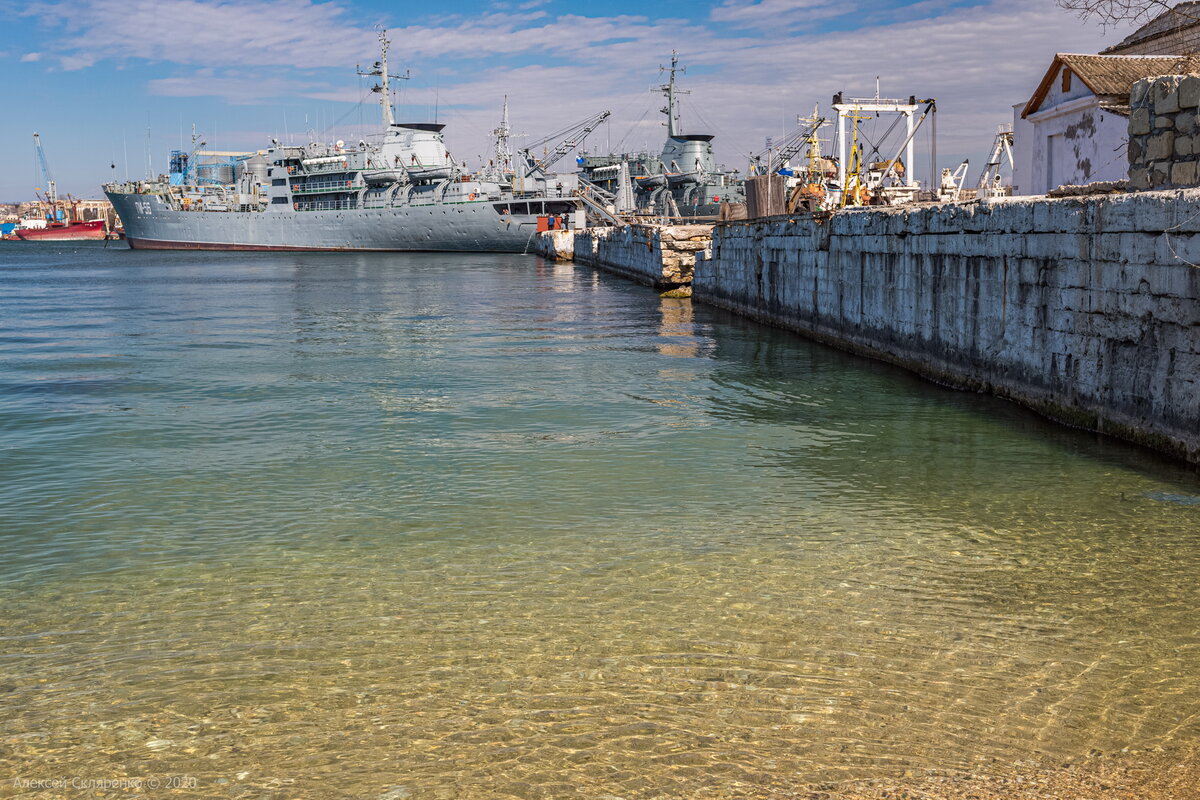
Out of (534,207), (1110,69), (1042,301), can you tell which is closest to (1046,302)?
(1042,301)

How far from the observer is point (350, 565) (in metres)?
5.81

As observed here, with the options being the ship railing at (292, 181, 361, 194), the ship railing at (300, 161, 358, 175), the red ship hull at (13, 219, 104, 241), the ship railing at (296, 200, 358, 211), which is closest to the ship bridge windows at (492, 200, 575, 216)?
the ship railing at (292, 181, 361, 194)

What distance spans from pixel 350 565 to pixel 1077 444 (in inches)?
234

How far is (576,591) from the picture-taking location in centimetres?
534

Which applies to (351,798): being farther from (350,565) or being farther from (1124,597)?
(1124,597)

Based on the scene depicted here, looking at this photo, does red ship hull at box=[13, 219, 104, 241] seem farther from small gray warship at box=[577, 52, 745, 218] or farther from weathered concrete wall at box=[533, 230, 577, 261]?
weathered concrete wall at box=[533, 230, 577, 261]

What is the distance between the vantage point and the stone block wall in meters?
8.04

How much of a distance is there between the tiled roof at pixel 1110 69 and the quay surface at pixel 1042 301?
691 cm

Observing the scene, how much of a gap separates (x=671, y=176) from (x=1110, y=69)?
56.0 meters

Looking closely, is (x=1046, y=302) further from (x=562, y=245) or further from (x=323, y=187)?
(x=323, y=187)

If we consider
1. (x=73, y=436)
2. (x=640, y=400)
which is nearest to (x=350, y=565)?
(x=73, y=436)

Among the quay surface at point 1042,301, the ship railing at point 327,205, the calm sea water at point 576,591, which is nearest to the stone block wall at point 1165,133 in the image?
the quay surface at point 1042,301

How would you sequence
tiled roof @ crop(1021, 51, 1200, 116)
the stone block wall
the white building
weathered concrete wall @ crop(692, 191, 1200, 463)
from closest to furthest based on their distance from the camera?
weathered concrete wall @ crop(692, 191, 1200, 463) < the stone block wall < the white building < tiled roof @ crop(1021, 51, 1200, 116)

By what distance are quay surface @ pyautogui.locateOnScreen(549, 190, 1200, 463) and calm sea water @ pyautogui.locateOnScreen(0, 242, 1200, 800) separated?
39cm
